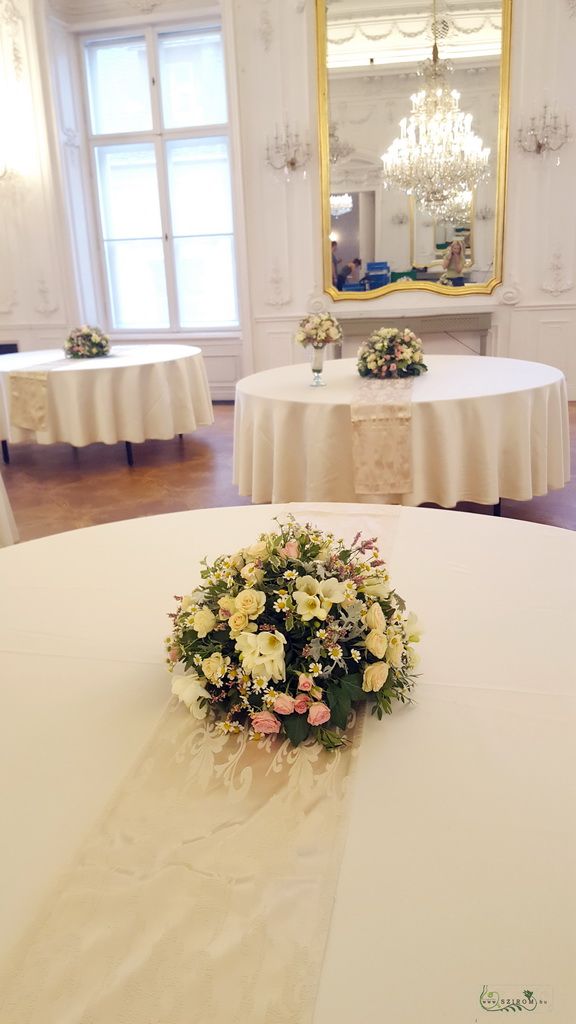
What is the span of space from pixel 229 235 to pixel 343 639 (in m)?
8.17

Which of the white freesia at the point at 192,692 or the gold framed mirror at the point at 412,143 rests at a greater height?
the gold framed mirror at the point at 412,143

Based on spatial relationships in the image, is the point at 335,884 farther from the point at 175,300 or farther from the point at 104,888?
the point at 175,300

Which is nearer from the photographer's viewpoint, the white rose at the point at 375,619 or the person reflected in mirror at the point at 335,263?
the white rose at the point at 375,619

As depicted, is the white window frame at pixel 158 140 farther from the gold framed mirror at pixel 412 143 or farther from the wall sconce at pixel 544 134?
the wall sconce at pixel 544 134

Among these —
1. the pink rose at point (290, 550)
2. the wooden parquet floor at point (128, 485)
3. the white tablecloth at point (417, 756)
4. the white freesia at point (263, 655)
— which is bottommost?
the wooden parquet floor at point (128, 485)

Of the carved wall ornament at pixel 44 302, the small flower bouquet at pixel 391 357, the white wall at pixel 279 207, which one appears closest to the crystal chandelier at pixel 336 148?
the white wall at pixel 279 207

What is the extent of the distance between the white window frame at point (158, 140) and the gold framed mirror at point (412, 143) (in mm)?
1119

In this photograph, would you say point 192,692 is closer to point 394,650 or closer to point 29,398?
point 394,650

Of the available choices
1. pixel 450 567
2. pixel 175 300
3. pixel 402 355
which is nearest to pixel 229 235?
pixel 175 300

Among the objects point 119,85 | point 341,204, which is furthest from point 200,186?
point 341,204

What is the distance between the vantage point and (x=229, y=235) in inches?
336

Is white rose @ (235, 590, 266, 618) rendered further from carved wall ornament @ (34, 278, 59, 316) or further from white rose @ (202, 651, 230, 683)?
carved wall ornament @ (34, 278, 59, 316)

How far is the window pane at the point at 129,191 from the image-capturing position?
28.3 feet

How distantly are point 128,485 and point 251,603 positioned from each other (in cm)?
466
